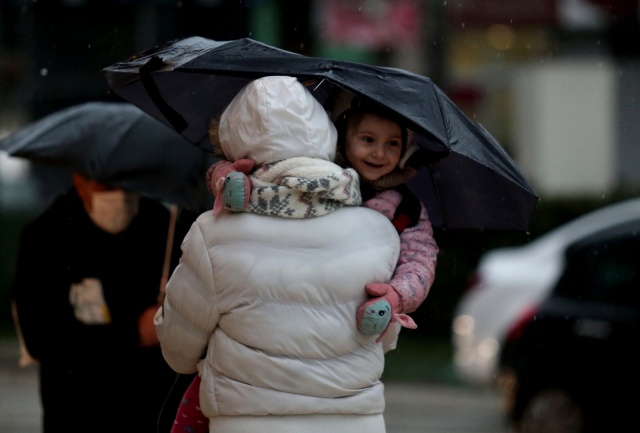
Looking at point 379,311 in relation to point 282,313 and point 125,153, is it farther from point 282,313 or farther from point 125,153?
point 125,153

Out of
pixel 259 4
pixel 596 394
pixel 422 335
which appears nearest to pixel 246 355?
pixel 596 394

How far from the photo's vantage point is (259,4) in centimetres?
1673

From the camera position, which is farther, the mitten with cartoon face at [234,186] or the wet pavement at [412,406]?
the wet pavement at [412,406]

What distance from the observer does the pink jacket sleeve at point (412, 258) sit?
12.7 ft

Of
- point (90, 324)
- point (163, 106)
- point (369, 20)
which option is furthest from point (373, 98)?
point (369, 20)

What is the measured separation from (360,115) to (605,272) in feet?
19.1

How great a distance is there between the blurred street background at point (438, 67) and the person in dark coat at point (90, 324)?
28.6 ft

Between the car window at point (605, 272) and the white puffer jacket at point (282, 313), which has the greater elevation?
the white puffer jacket at point (282, 313)

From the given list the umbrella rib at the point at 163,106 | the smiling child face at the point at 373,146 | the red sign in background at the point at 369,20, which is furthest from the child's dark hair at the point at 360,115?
the red sign in background at the point at 369,20

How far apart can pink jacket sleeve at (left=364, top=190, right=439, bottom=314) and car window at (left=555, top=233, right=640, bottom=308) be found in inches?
214

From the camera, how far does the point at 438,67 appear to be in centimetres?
Answer: 1634

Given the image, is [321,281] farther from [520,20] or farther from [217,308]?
[520,20]

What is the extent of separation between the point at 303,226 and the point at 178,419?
78cm

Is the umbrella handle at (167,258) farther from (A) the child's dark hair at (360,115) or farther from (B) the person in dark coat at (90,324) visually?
(A) the child's dark hair at (360,115)
